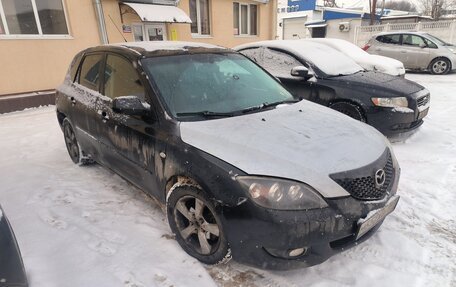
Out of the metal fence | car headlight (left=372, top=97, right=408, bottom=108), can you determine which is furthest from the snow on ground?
the metal fence

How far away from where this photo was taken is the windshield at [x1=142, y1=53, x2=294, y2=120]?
274 centimetres

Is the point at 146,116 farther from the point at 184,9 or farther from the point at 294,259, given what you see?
the point at 184,9

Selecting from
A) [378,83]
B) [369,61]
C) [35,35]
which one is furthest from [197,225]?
[35,35]

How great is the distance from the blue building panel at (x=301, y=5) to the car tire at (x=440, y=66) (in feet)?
90.7

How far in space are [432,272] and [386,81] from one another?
140 inches

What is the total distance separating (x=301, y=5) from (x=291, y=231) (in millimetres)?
41319

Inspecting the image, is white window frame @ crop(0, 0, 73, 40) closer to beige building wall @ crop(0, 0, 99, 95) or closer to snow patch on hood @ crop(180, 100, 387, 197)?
beige building wall @ crop(0, 0, 99, 95)

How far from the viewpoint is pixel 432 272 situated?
7.75 ft

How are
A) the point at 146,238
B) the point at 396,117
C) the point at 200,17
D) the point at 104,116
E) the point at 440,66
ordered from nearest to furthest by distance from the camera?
the point at 146,238
the point at 104,116
the point at 396,117
the point at 440,66
the point at 200,17

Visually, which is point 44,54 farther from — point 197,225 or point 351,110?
point 197,225

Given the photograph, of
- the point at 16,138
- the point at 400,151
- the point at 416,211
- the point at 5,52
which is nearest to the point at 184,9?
the point at 5,52

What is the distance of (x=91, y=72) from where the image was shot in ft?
12.6

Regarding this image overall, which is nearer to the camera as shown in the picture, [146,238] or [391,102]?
[146,238]

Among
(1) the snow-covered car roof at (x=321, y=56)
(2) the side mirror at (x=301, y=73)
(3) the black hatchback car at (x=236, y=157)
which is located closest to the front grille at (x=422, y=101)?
(1) the snow-covered car roof at (x=321, y=56)
